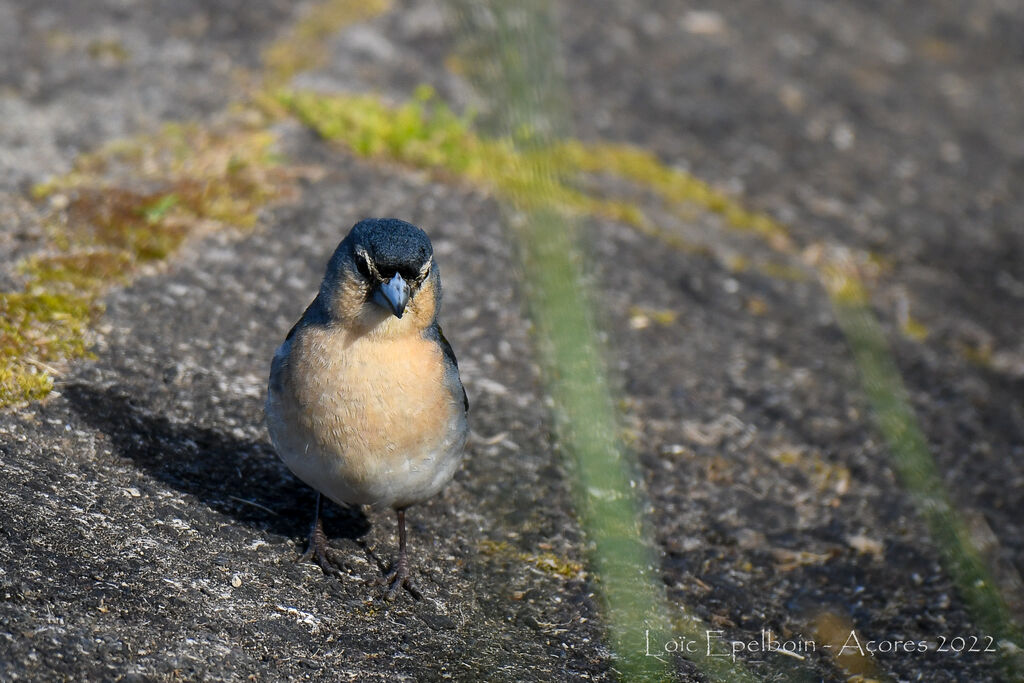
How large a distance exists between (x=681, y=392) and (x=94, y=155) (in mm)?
3428

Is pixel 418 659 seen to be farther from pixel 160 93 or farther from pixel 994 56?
pixel 994 56

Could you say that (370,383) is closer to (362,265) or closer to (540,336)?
(362,265)

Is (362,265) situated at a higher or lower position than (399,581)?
higher

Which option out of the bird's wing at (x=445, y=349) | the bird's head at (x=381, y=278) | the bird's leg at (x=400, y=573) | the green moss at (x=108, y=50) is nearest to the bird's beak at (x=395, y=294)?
the bird's head at (x=381, y=278)

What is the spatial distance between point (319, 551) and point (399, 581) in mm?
311

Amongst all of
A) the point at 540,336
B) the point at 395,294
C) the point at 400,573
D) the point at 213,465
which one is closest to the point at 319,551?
the point at 400,573

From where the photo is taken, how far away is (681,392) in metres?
5.89

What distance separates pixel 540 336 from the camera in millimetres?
5926

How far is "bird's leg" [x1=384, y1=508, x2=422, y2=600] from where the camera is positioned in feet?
13.5

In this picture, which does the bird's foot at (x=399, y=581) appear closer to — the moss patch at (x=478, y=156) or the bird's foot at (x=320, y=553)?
the bird's foot at (x=320, y=553)

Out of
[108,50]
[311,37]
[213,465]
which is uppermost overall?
[311,37]

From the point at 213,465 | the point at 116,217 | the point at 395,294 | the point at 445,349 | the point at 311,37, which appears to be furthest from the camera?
the point at 311,37

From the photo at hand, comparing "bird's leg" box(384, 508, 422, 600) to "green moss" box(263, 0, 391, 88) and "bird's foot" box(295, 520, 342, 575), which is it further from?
"green moss" box(263, 0, 391, 88)

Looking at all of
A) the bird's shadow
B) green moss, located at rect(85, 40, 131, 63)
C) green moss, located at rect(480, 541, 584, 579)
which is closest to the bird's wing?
green moss, located at rect(480, 541, 584, 579)
